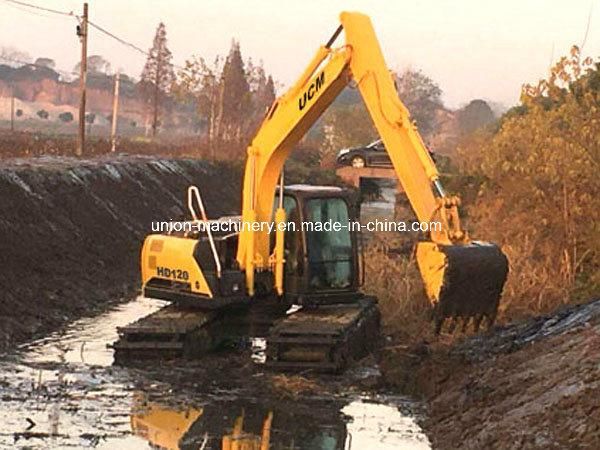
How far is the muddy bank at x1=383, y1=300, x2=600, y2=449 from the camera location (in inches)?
316

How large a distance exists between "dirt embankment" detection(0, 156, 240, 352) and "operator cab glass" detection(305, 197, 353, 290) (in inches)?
163

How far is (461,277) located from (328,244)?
9.19 feet

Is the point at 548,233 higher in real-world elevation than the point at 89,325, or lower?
higher

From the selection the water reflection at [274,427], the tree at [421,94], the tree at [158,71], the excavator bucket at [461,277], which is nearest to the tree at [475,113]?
the tree at [421,94]

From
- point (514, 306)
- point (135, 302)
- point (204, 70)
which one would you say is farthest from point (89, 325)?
point (204, 70)

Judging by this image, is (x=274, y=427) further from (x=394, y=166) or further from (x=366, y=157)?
(x=366, y=157)

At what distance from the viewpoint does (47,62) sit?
15725 cm

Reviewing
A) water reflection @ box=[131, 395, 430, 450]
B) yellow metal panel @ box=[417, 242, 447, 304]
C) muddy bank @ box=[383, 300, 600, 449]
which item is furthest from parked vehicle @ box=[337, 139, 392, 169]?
water reflection @ box=[131, 395, 430, 450]

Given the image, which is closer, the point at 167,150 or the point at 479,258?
the point at 479,258

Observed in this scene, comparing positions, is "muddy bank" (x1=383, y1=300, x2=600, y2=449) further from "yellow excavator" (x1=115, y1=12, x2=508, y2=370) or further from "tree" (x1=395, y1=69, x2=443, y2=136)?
"tree" (x1=395, y1=69, x2=443, y2=136)

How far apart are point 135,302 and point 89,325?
257cm

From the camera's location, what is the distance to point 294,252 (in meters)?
12.8

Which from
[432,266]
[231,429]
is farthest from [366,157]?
[231,429]

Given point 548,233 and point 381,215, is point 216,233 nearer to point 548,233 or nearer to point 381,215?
point 548,233
